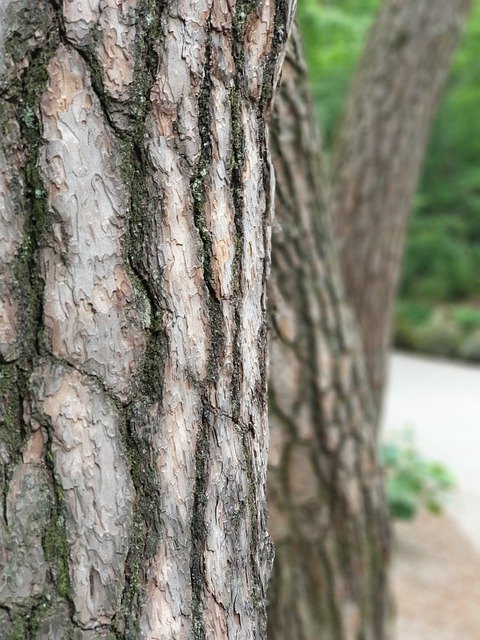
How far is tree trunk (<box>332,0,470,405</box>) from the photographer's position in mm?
4070

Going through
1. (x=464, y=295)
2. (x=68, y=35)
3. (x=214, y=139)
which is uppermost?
(x=68, y=35)

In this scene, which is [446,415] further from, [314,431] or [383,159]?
[314,431]

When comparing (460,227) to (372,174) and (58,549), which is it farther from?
(58,549)

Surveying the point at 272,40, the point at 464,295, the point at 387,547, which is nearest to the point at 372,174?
the point at 387,547

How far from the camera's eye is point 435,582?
18.7 ft

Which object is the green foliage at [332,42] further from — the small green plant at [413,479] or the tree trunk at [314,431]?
the small green plant at [413,479]

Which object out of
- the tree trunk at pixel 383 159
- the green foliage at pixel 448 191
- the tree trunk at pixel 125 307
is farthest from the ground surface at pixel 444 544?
the green foliage at pixel 448 191

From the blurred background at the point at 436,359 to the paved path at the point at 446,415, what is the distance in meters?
0.02

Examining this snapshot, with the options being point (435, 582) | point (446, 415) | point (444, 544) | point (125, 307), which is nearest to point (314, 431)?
point (125, 307)

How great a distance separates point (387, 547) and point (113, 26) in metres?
2.14

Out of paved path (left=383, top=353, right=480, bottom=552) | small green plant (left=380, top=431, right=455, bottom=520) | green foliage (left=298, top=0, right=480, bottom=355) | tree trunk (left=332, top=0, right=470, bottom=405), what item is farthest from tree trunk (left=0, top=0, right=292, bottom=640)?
green foliage (left=298, top=0, right=480, bottom=355)

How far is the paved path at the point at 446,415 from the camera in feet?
24.0

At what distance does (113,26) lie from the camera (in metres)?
0.99

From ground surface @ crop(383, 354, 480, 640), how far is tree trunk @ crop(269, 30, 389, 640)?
2007 millimetres
